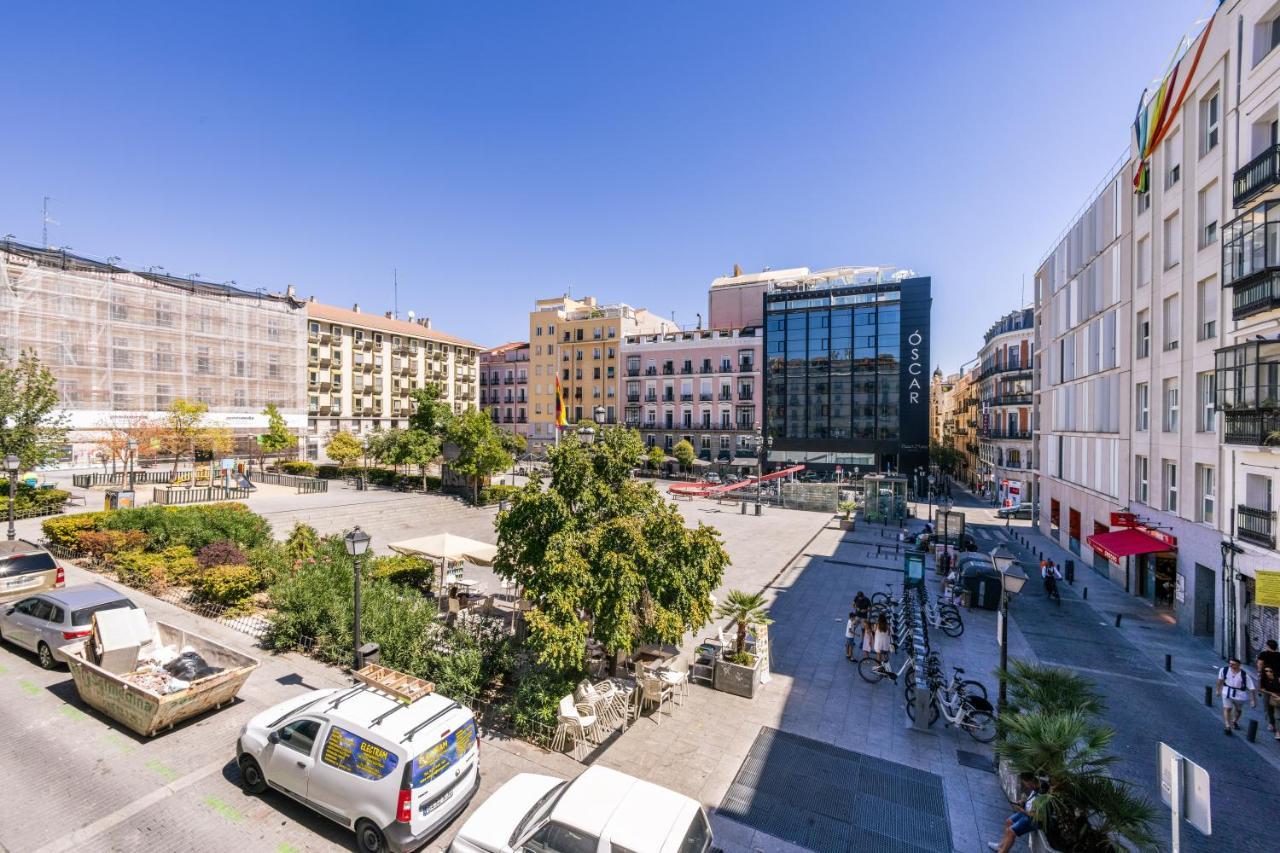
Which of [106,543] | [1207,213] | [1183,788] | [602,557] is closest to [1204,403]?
A: [1207,213]

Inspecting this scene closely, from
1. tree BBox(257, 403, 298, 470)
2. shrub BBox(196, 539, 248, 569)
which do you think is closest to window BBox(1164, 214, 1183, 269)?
shrub BBox(196, 539, 248, 569)

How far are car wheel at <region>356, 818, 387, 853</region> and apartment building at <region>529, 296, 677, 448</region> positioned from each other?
59290 mm

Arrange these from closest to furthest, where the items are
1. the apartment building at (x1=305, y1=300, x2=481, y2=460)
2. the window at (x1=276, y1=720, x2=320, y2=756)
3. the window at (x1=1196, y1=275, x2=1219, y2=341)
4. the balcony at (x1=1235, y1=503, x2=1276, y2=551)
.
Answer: the window at (x1=276, y1=720, x2=320, y2=756) < the balcony at (x1=1235, y1=503, x2=1276, y2=551) < the window at (x1=1196, y1=275, x2=1219, y2=341) < the apartment building at (x1=305, y1=300, x2=481, y2=460)

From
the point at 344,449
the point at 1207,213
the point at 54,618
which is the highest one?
the point at 1207,213

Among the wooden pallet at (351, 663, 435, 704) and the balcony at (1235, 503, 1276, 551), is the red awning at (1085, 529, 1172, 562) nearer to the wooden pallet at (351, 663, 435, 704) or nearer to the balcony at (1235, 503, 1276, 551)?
the balcony at (1235, 503, 1276, 551)

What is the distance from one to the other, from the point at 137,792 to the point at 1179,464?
26.8m

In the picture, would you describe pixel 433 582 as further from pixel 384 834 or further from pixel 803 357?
pixel 803 357

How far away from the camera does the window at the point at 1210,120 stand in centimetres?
1658

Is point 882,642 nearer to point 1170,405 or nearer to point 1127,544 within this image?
point 1127,544

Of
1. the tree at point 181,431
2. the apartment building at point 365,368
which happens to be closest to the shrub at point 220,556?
the tree at point 181,431

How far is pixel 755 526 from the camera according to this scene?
33094 mm

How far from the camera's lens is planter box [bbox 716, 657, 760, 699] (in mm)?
12035

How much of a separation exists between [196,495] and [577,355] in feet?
146

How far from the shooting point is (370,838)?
23.9 ft
